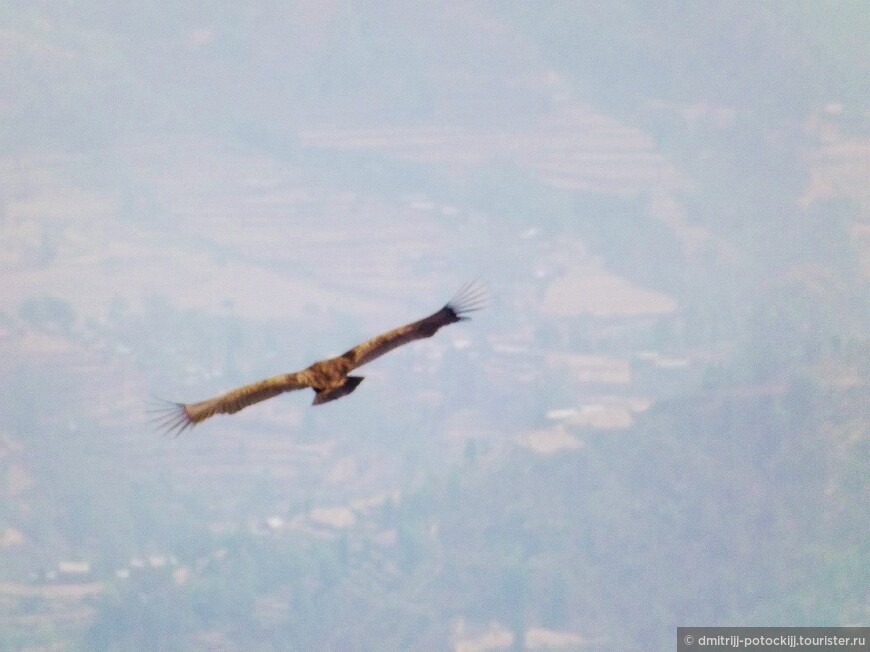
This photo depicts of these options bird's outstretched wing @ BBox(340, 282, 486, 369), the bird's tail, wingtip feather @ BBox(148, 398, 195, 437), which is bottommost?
wingtip feather @ BBox(148, 398, 195, 437)

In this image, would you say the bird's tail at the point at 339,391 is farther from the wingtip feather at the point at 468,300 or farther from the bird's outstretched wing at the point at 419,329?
the wingtip feather at the point at 468,300

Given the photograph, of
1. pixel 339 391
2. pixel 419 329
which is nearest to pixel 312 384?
pixel 339 391

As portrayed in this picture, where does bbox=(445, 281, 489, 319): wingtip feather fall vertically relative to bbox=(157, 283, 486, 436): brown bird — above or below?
above

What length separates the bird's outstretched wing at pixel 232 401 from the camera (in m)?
4.27

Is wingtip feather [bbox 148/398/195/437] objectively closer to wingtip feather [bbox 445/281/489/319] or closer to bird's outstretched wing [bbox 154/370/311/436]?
bird's outstretched wing [bbox 154/370/311/436]

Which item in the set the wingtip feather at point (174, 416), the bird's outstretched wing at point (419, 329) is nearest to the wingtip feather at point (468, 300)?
the bird's outstretched wing at point (419, 329)

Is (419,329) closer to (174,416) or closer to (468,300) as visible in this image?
(468,300)

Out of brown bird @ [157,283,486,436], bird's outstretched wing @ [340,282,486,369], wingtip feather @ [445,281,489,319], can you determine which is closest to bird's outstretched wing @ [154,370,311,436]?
brown bird @ [157,283,486,436]

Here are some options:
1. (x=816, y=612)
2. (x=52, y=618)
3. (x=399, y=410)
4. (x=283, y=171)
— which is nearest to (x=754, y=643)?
(x=816, y=612)

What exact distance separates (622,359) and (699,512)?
409 inches

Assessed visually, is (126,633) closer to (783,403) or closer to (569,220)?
(783,403)

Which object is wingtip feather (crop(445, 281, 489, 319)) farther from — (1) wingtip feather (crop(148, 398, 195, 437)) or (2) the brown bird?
(1) wingtip feather (crop(148, 398, 195, 437))

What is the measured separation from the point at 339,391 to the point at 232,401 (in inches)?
14.3

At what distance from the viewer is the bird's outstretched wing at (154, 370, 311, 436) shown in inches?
168
